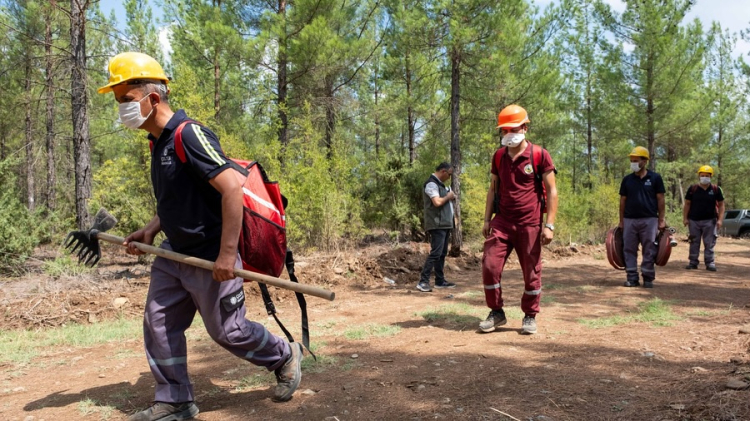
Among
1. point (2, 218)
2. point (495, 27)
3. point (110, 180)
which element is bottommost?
point (2, 218)

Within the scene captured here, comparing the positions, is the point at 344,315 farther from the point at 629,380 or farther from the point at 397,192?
the point at 397,192

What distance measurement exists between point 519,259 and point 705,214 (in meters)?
7.15

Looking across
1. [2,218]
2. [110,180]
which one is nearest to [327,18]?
[110,180]

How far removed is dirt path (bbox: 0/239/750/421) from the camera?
2.81m

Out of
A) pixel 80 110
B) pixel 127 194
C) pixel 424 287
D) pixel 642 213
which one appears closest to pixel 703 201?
pixel 642 213

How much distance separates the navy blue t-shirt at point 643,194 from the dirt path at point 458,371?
1.51 metres

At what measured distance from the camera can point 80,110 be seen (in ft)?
32.4

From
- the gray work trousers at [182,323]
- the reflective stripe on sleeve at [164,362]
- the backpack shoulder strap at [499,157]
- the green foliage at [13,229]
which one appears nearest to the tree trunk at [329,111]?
the green foliage at [13,229]

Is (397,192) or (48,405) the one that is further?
(397,192)

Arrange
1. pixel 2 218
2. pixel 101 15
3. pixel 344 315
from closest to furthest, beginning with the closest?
pixel 344 315
pixel 2 218
pixel 101 15

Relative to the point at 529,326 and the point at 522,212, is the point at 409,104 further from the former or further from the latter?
the point at 529,326

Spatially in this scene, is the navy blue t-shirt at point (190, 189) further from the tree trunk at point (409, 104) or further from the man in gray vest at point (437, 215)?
the tree trunk at point (409, 104)

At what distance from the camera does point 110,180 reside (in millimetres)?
10664

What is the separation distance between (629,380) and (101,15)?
1556 centimetres
